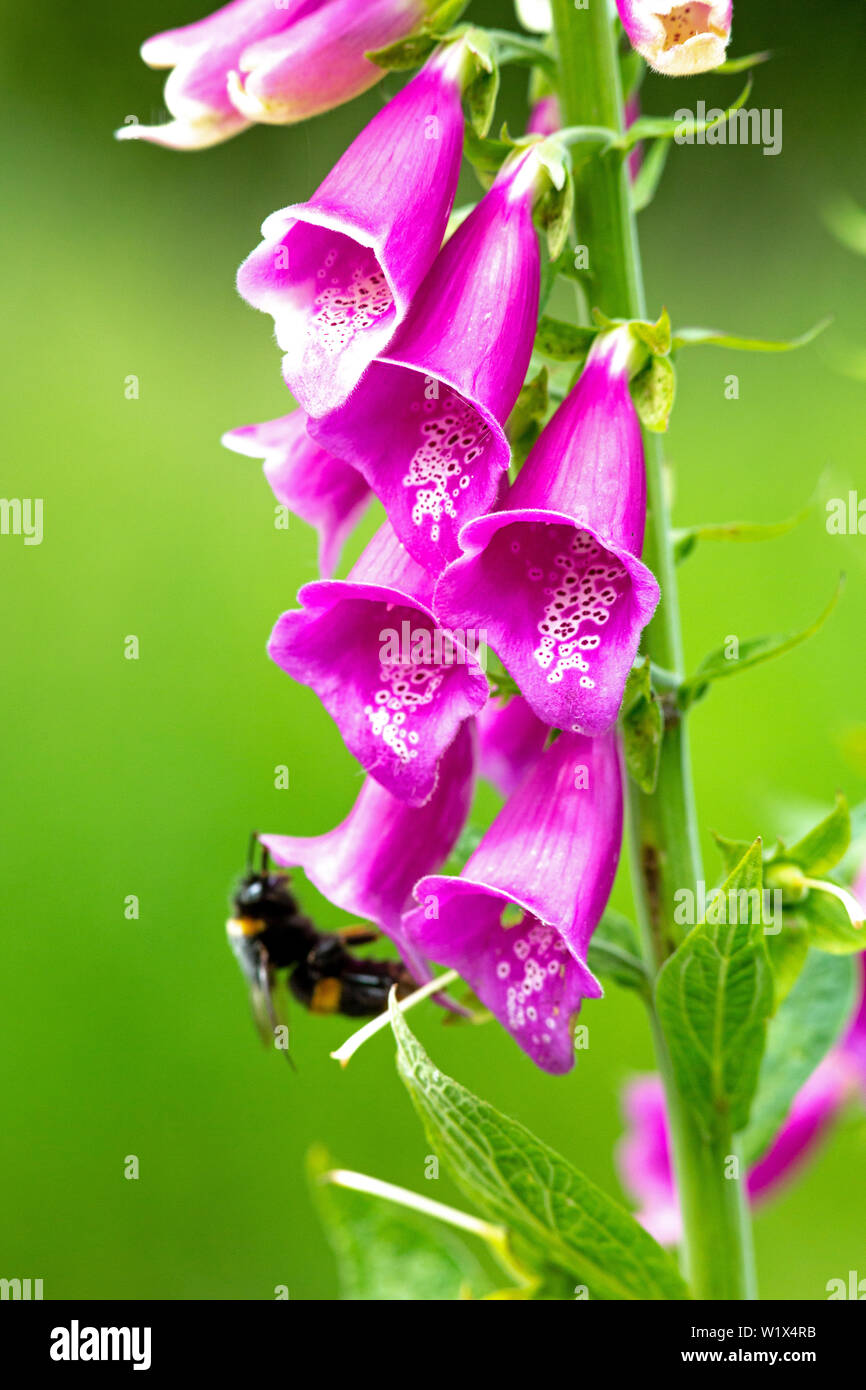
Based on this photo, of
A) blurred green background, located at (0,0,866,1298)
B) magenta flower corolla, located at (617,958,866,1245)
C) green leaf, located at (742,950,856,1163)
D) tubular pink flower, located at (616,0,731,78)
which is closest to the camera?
tubular pink flower, located at (616,0,731,78)

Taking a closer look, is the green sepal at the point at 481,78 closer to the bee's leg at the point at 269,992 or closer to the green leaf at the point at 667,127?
the green leaf at the point at 667,127

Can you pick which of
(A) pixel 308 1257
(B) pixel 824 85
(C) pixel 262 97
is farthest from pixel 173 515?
(C) pixel 262 97

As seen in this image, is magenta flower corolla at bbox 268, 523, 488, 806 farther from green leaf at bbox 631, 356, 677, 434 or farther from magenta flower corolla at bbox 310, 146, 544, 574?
green leaf at bbox 631, 356, 677, 434

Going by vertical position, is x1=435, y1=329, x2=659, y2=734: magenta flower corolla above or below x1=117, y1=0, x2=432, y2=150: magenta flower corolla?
below

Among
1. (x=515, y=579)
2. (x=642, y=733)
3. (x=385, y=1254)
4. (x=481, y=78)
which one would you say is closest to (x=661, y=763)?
(x=642, y=733)

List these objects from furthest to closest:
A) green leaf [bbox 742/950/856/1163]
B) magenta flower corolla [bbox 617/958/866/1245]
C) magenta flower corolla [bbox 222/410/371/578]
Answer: magenta flower corolla [bbox 617/958/866/1245] → green leaf [bbox 742/950/856/1163] → magenta flower corolla [bbox 222/410/371/578]

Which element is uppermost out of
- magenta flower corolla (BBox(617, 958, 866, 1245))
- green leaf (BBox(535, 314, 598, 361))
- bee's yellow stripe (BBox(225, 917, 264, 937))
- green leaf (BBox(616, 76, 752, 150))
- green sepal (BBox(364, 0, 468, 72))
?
green sepal (BBox(364, 0, 468, 72))

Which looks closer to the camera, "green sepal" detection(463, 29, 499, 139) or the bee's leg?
"green sepal" detection(463, 29, 499, 139)

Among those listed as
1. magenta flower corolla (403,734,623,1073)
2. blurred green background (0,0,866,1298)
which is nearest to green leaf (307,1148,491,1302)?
magenta flower corolla (403,734,623,1073)
